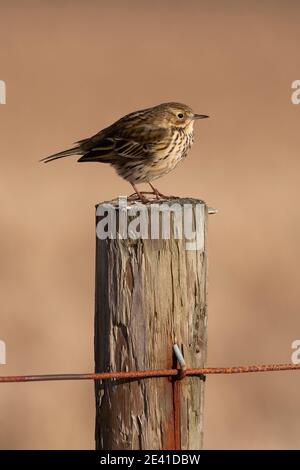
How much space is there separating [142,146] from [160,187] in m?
6.06

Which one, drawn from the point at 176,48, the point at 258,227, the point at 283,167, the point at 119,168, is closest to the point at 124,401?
the point at 119,168

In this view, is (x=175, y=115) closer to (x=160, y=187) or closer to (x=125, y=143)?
(x=125, y=143)

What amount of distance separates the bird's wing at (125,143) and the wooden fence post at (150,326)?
219 centimetres

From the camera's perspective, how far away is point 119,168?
6645 millimetres

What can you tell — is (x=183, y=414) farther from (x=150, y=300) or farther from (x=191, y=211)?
(x=191, y=211)

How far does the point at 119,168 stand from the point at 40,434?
275 centimetres

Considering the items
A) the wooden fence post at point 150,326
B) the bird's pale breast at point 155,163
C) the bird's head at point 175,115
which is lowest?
the wooden fence post at point 150,326

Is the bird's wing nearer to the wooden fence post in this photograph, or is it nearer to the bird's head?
the bird's head

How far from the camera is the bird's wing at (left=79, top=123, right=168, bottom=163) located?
6512mm

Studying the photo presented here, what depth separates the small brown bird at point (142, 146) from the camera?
6531mm

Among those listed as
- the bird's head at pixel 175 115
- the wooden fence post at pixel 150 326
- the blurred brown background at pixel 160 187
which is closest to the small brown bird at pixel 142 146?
the bird's head at pixel 175 115

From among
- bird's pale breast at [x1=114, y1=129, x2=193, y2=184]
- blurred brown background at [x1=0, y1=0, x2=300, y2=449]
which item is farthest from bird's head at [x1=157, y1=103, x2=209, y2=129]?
blurred brown background at [x1=0, y1=0, x2=300, y2=449]

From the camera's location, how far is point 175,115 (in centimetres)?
682

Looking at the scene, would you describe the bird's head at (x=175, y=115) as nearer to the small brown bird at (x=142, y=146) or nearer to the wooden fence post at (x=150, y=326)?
the small brown bird at (x=142, y=146)
